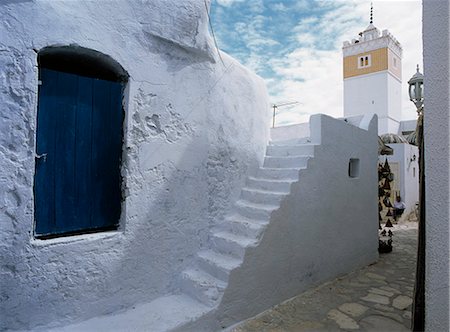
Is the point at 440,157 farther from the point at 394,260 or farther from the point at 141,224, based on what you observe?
the point at 394,260

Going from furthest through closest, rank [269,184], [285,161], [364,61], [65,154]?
[364,61] → [285,161] → [269,184] → [65,154]

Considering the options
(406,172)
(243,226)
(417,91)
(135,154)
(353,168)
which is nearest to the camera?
(135,154)

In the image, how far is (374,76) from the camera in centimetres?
2294

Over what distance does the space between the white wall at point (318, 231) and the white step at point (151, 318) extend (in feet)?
0.65

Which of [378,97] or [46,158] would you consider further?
[378,97]

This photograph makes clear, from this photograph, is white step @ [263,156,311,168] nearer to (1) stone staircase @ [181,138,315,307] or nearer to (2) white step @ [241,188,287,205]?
(1) stone staircase @ [181,138,315,307]

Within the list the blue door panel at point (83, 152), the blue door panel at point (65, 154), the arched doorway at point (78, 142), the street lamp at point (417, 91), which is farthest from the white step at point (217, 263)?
the street lamp at point (417, 91)

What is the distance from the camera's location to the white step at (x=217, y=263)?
3.27m

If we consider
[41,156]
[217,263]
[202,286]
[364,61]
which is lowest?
[202,286]

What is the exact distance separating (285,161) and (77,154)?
294 centimetres

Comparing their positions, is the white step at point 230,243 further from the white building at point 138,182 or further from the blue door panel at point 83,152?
the blue door panel at point 83,152

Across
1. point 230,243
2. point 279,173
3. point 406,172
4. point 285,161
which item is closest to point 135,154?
point 230,243

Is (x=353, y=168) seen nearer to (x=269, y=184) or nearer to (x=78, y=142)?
(x=269, y=184)

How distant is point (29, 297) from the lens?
2.47m
